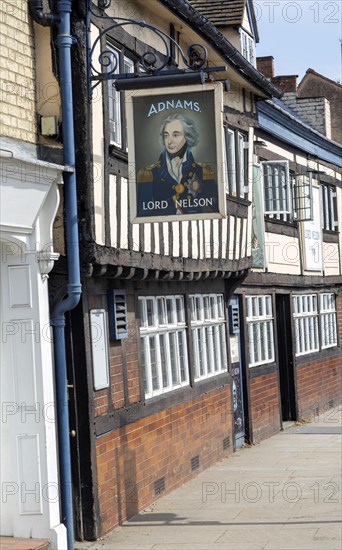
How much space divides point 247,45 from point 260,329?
17.4 feet

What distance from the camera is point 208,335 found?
1677 cm

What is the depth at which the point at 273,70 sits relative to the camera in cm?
3019

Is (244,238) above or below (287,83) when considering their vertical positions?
below

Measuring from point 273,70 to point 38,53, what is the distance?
20176 millimetres

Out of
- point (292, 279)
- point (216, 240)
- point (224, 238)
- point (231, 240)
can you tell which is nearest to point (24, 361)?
point (216, 240)

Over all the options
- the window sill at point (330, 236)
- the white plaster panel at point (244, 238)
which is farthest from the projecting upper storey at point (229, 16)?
the window sill at point (330, 236)

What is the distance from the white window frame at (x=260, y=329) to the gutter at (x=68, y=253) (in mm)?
9246

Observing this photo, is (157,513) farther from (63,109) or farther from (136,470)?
(63,109)

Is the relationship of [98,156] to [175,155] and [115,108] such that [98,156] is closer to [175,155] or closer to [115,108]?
[175,155]

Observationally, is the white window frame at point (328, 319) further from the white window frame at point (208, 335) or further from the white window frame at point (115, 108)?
the white window frame at point (115, 108)

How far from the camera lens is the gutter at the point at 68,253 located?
10.6 metres

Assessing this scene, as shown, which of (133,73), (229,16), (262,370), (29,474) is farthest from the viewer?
(262,370)

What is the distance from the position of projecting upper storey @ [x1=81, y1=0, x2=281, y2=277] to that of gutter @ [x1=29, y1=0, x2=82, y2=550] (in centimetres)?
30

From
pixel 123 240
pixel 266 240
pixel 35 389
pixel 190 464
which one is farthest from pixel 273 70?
pixel 35 389
